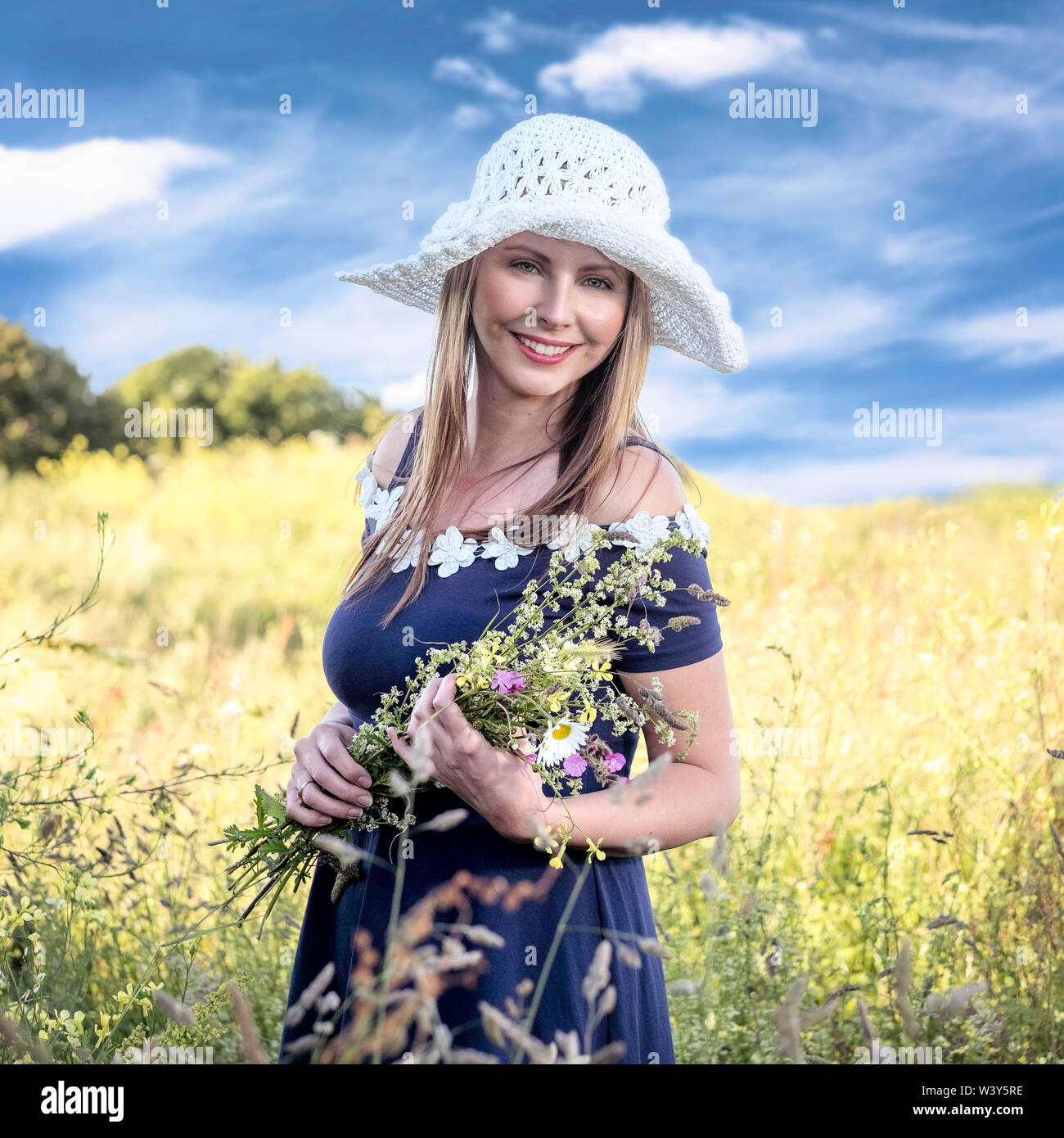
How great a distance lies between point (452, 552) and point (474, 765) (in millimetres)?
540

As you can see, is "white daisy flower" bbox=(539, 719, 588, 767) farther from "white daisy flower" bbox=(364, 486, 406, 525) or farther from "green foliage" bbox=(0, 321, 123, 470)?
"green foliage" bbox=(0, 321, 123, 470)

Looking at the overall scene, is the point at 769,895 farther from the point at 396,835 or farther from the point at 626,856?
the point at 396,835

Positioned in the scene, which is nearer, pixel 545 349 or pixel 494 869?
pixel 494 869

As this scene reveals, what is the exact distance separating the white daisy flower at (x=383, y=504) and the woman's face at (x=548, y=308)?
0.40 meters

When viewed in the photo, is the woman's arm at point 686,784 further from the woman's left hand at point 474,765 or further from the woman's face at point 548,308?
the woman's face at point 548,308

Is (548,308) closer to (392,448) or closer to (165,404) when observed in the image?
(392,448)

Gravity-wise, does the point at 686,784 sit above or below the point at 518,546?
below

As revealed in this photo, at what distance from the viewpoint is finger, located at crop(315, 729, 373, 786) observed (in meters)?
1.64

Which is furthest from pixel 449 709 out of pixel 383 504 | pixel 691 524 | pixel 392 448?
pixel 392 448

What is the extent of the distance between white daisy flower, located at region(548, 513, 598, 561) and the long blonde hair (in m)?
0.03

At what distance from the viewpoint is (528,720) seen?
1.55 metres

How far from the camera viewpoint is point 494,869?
175cm

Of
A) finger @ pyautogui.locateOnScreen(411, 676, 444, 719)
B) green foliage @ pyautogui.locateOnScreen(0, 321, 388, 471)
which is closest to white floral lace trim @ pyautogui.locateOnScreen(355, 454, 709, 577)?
finger @ pyautogui.locateOnScreen(411, 676, 444, 719)

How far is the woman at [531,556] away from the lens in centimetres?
168
